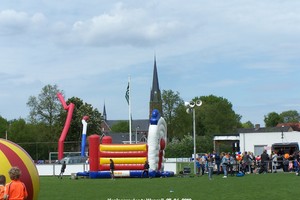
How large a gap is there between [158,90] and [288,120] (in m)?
36.7

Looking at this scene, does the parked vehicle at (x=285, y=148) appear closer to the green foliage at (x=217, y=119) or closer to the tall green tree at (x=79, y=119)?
the tall green tree at (x=79, y=119)

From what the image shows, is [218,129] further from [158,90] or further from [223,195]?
[223,195]

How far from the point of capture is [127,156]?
34844mm

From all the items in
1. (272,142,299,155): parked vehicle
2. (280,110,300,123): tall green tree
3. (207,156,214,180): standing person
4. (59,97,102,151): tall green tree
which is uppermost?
(280,110,300,123): tall green tree

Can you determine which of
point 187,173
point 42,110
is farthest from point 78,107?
point 187,173

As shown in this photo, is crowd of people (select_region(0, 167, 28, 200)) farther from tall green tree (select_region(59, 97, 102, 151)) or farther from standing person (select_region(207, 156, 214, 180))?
tall green tree (select_region(59, 97, 102, 151))

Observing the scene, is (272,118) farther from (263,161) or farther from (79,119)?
(263,161)

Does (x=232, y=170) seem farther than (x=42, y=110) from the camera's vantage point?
No

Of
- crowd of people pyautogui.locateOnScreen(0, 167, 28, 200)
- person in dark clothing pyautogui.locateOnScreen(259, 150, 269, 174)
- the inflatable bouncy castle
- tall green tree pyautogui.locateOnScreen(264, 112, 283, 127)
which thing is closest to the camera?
crowd of people pyautogui.locateOnScreen(0, 167, 28, 200)

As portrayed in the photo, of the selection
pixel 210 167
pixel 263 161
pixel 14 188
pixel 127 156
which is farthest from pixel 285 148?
pixel 14 188

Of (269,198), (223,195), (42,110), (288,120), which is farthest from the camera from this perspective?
(288,120)

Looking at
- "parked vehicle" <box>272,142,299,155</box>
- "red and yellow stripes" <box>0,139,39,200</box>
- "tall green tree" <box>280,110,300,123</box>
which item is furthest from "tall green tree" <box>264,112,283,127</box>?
"red and yellow stripes" <box>0,139,39,200</box>

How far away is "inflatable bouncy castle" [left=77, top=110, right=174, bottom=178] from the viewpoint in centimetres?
3450

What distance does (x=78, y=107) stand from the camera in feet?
304
